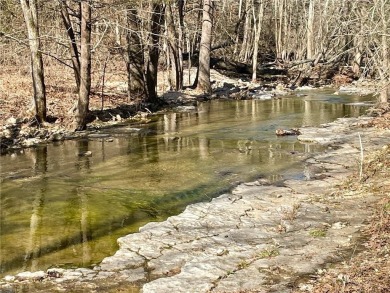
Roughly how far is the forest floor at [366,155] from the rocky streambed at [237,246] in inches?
8.0

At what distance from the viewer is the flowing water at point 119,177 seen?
20.1ft

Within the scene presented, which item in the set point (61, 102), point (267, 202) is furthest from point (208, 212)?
point (61, 102)

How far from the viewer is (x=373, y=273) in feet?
14.2

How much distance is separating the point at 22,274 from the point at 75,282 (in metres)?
0.65

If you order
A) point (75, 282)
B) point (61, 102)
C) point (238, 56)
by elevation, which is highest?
point (238, 56)

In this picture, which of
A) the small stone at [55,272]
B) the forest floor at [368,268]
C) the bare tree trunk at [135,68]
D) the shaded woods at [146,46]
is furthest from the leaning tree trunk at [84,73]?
the forest floor at [368,268]

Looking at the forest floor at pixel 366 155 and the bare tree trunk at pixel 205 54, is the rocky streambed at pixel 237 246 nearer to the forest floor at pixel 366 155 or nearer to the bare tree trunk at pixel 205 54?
the forest floor at pixel 366 155

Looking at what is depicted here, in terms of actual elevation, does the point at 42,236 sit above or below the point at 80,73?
below

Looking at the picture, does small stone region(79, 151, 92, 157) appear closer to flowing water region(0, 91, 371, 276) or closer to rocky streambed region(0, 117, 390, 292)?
flowing water region(0, 91, 371, 276)

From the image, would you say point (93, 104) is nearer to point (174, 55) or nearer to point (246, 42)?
point (174, 55)

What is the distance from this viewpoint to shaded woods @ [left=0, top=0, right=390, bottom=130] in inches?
368

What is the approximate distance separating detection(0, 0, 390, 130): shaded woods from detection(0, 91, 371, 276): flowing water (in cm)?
241

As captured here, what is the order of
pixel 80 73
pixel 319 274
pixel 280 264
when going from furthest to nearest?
1. pixel 80 73
2. pixel 280 264
3. pixel 319 274

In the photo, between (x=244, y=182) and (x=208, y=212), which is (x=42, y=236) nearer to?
(x=208, y=212)
